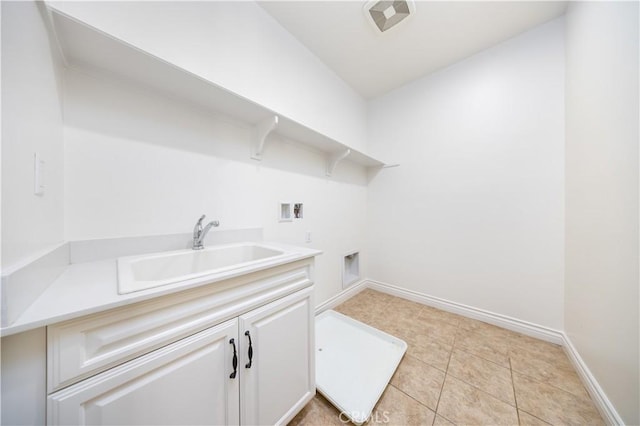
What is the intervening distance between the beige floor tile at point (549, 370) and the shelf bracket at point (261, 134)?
2169mm

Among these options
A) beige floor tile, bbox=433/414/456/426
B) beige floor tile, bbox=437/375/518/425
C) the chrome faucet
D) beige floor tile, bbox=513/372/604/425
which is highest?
the chrome faucet

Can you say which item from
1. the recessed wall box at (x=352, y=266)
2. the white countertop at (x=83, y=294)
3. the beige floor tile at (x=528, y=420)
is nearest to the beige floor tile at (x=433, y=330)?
the beige floor tile at (x=528, y=420)

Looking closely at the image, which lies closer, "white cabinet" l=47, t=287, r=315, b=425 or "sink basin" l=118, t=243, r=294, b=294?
"white cabinet" l=47, t=287, r=315, b=425

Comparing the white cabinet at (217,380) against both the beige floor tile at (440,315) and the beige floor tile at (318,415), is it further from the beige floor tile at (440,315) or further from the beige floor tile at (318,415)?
the beige floor tile at (440,315)

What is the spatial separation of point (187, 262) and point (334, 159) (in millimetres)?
1456

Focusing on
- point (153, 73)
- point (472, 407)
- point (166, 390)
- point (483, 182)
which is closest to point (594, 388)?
point (472, 407)

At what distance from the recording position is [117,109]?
3.04 ft

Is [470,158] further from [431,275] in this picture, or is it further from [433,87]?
[431,275]

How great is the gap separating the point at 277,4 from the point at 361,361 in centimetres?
255

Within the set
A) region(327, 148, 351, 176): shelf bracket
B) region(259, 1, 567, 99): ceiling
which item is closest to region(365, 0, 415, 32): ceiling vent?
region(259, 1, 567, 99): ceiling

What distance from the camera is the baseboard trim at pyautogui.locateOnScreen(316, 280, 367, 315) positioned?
190cm

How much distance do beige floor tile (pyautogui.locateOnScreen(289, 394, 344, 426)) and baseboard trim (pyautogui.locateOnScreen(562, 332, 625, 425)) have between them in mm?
1225

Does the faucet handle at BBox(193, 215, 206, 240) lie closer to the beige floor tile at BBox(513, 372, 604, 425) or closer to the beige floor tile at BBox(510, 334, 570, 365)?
the beige floor tile at BBox(513, 372, 604, 425)

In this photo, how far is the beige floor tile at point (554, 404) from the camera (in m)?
0.96
